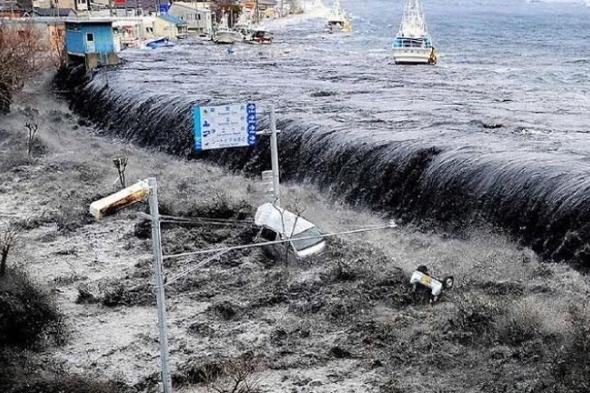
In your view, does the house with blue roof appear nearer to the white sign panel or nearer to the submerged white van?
the submerged white van

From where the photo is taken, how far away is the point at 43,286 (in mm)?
20500

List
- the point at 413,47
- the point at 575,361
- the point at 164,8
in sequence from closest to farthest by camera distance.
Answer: the point at 575,361
the point at 413,47
the point at 164,8

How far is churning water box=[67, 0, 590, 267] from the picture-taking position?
22297mm

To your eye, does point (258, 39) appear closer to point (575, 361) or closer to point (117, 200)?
point (575, 361)

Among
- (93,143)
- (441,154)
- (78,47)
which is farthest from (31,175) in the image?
(78,47)

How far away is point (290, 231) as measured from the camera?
21.4 meters

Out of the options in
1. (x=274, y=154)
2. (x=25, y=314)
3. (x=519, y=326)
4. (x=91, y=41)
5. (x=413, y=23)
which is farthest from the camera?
(x=413, y=23)

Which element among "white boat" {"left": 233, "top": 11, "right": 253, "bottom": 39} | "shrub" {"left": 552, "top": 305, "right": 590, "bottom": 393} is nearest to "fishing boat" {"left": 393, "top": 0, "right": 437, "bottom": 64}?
"white boat" {"left": 233, "top": 11, "right": 253, "bottom": 39}

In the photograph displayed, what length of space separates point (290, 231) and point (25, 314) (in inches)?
294

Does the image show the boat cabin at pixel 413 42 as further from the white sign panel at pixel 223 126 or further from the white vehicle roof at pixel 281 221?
the white sign panel at pixel 223 126

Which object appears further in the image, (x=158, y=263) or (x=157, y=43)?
(x=157, y=43)

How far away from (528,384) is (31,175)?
24.0 meters

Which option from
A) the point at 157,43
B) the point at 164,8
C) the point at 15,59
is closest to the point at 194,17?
the point at 164,8

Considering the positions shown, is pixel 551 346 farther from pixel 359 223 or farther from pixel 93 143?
pixel 93 143
